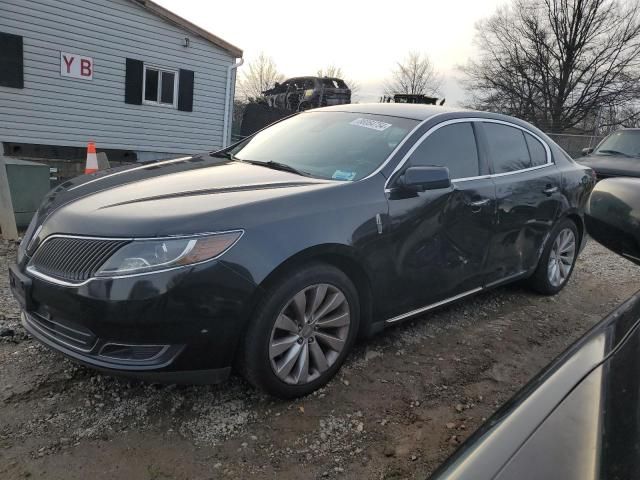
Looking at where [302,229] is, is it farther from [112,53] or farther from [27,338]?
[112,53]

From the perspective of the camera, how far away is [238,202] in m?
2.54

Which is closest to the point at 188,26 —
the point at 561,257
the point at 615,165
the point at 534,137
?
the point at 615,165

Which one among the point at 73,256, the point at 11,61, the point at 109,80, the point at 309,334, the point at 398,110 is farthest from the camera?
the point at 109,80

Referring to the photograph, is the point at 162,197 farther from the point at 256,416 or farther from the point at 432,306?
the point at 432,306

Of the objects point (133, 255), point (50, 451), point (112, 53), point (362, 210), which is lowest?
point (50, 451)

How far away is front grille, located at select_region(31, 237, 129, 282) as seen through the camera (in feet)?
7.55

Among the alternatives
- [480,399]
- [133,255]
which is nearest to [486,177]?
[480,399]

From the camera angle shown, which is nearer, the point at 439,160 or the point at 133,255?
the point at 133,255

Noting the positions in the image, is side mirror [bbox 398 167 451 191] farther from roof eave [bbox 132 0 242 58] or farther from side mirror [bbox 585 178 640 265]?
roof eave [bbox 132 0 242 58]

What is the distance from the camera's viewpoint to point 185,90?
44.3 feet

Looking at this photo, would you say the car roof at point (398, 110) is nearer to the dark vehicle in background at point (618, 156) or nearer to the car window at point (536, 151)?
the car window at point (536, 151)

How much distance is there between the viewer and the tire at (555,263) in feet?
15.0

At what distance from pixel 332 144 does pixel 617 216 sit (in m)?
1.94

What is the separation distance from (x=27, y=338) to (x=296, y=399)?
1.81 m
